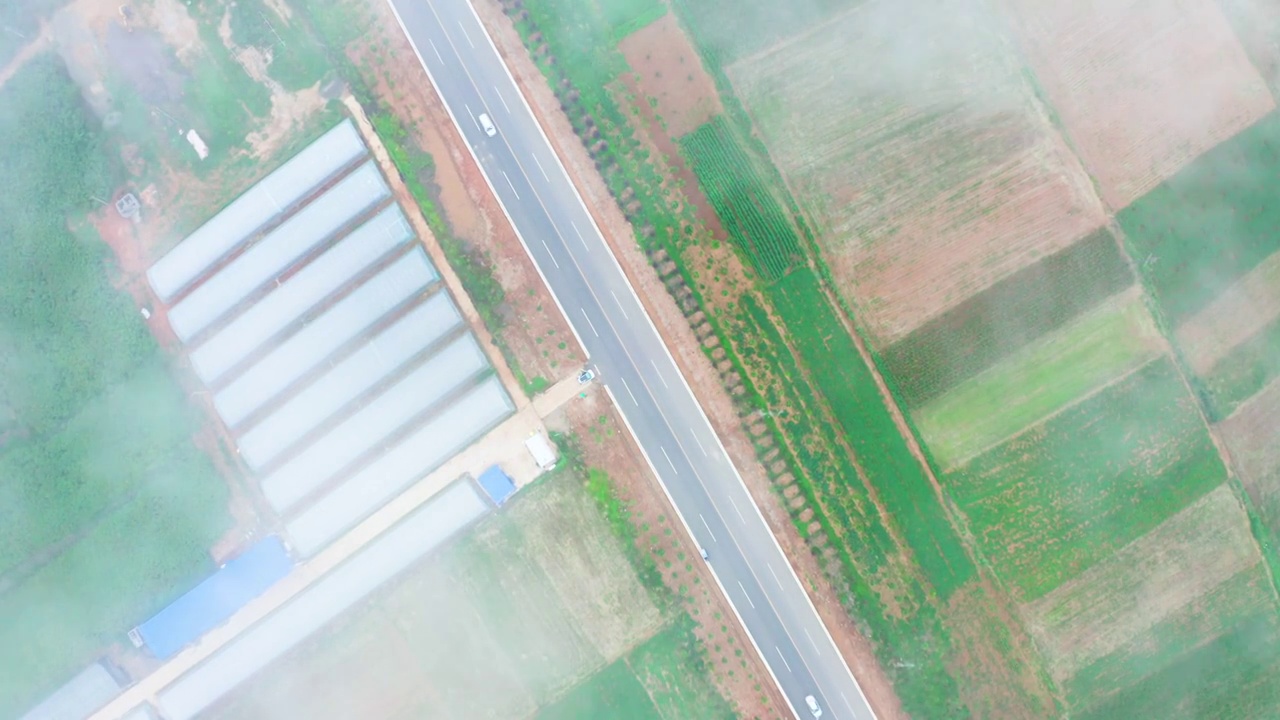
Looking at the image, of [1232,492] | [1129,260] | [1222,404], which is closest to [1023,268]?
[1129,260]

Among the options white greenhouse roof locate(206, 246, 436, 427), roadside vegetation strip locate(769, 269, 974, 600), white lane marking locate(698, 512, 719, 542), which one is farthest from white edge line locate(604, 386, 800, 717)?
white greenhouse roof locate(206, 246, 436, 427)

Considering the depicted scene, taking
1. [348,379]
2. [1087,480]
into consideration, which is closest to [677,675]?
[348,379]

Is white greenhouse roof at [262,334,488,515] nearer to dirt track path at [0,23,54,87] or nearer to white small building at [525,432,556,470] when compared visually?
white small building at [525,432,556,470]

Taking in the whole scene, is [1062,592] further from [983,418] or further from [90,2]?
[90,2]

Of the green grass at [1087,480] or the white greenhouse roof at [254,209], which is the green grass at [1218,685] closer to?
the green grass at [1087,480]

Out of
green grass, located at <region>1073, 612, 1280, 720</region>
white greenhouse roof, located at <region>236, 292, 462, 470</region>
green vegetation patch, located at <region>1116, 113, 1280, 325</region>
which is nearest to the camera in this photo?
white greenhouse roof, located at <region>236, 292, 462, 470</region>

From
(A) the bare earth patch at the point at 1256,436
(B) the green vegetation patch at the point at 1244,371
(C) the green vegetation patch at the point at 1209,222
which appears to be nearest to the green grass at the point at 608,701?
(A) the bare earth patch at the point at 1256,436

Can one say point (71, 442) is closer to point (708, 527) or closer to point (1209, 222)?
point (708, 527)
